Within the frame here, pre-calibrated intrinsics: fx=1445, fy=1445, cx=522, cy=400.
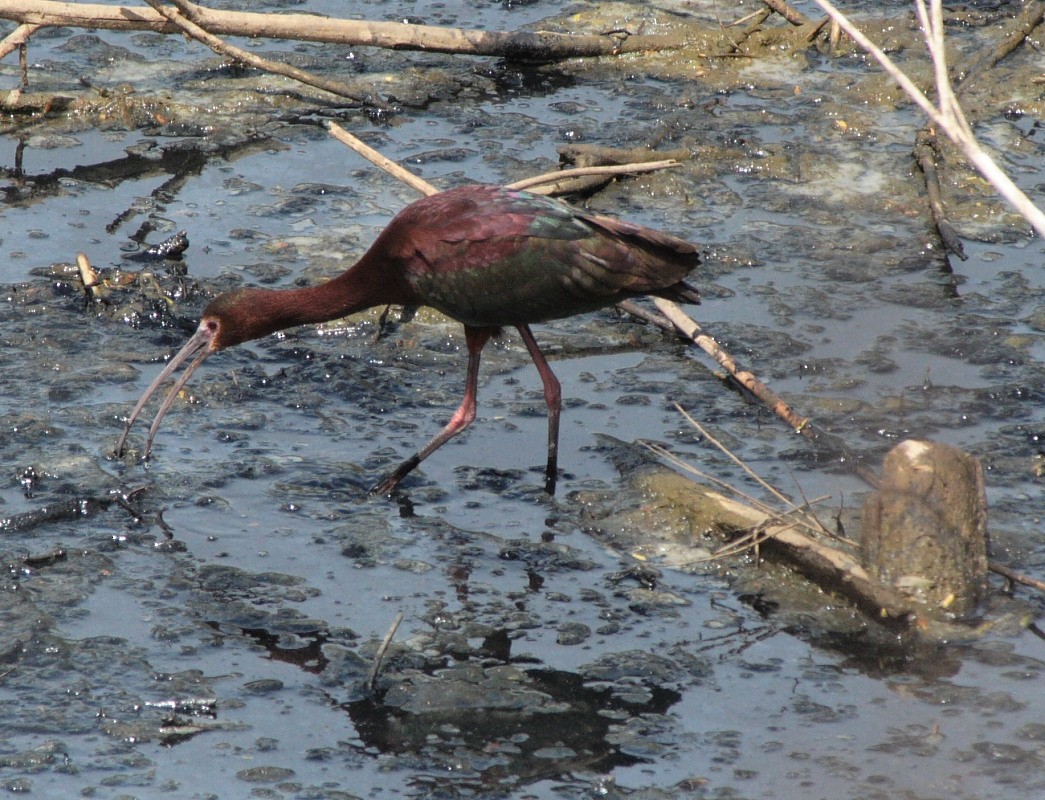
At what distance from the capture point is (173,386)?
518 cm

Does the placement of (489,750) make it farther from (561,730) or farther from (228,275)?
(228,275)

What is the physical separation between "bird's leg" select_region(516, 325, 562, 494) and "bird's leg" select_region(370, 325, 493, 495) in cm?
17

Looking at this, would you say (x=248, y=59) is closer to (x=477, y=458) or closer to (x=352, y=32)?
(x=352, y=32)

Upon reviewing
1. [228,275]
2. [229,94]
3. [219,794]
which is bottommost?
[219,794]

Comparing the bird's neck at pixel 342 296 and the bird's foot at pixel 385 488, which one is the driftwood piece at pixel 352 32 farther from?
the bird's foot at pixel 385 488

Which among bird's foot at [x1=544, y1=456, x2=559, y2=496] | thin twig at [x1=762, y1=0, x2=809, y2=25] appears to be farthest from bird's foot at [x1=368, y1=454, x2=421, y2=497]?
thin twig at [x1=762, y1=0, x2=809, y2=25]

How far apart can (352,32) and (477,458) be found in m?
3.20

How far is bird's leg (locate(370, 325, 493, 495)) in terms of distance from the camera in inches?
199

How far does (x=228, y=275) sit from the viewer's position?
624 cm

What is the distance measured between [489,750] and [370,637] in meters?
0.62

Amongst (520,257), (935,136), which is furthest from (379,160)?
(935,136)

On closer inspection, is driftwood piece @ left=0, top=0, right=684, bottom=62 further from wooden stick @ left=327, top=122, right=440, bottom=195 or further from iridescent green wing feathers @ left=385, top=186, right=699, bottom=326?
iridescent green wing feathers @ left=385, top=186, right=699, bottom=326

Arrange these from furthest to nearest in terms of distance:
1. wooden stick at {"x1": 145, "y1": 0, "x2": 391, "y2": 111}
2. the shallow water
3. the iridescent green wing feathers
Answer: wooden stick at {"x1": 145, "y1": 0, "x2": 391, "y2": 111}, the iridescent green wing feathers, the shallow water

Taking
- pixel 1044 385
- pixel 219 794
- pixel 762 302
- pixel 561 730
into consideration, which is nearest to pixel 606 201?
pixel 762 302
